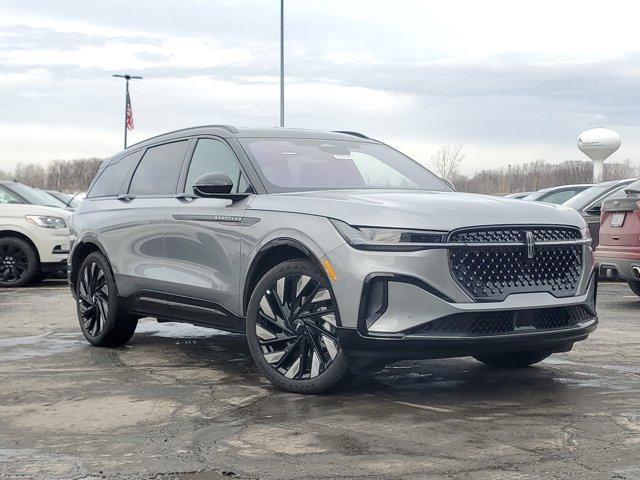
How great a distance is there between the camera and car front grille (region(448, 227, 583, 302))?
5418 millimetres

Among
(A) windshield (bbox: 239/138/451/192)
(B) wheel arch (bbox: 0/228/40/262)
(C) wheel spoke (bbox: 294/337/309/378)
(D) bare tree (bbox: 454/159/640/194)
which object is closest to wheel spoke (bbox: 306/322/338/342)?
(C) wheel spoke (bbox: 294/337/309/378)

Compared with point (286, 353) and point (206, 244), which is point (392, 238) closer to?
point (286, 353)

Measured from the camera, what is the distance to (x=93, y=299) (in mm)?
8234

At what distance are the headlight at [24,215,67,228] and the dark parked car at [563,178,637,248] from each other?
7.29 metres

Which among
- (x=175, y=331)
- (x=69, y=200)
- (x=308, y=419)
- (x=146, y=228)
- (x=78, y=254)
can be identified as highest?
(x=146, y=228)

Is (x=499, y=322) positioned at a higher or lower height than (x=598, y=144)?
lower

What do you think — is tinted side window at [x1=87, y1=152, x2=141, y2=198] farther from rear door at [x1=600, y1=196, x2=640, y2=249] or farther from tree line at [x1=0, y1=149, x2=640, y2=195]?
tree line at [x1=0, y1=149, x2=640, y2=195]

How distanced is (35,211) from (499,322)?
408 inches

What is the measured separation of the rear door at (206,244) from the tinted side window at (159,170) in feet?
0.57

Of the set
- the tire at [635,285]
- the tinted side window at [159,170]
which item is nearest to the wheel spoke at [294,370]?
the tinted side window at [159,170]

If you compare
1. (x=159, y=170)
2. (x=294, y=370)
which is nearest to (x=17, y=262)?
(x=159, y=170)

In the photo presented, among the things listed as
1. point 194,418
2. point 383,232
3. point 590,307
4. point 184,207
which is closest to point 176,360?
point 184,207

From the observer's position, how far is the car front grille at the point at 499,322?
5336 millimetres

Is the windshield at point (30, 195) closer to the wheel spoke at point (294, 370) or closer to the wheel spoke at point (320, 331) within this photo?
the wheel spoke at point (294, 370)
